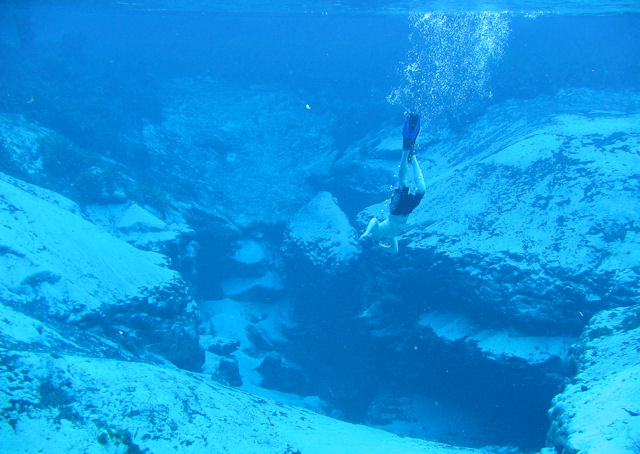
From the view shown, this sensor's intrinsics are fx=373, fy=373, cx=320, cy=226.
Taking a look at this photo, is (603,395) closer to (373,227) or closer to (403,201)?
(403,201)

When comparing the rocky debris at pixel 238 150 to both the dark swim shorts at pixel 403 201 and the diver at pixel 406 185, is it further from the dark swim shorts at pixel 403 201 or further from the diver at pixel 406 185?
the dark swim shorts at pixel 403 201

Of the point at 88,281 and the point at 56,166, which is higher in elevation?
the point at 56,166

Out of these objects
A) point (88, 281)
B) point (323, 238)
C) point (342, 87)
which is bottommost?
point (88, 281)

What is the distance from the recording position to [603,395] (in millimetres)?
3455

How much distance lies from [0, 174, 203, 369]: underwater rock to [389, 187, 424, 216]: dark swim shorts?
4.03 metres

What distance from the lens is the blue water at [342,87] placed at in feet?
24.8

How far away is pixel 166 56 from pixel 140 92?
15.4 feet

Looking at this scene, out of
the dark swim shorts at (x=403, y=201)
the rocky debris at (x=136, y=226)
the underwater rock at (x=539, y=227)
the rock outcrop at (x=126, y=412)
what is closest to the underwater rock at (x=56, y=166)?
the rocky debris at (x=136, y=226)

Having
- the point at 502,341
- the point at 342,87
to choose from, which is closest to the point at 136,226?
the point at 502,341

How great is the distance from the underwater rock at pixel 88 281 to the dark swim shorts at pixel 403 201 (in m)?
4.03

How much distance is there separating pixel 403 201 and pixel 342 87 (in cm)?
1213

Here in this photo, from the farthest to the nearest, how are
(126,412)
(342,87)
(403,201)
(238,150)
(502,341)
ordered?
(342,87), (238,150), (502,341), (403,201), (126,412)

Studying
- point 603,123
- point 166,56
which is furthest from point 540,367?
point 166,56

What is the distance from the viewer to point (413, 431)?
7.08 metres
